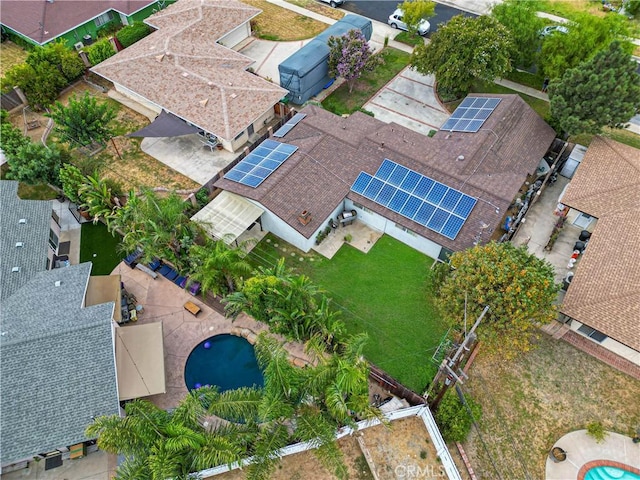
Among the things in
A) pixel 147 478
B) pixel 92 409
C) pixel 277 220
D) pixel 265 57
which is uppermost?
pixel 265 57

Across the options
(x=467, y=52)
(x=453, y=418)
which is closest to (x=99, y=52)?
(x=467, y=52)

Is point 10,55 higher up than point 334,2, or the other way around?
point 334,2

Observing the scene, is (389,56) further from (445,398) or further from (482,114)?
(445,398)

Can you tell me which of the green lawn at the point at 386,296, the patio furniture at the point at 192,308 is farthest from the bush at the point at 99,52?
the patio furniture at the point at 192,308

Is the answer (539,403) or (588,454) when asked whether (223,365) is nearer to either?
(539,403)

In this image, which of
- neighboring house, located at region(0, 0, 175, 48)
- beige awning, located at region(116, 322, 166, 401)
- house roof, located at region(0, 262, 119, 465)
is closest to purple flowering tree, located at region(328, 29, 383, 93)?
neighboring house, located at region(0, 0, 175, 48)

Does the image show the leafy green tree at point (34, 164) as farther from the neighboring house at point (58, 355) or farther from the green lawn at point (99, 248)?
the neighboring house at point (58, 355)

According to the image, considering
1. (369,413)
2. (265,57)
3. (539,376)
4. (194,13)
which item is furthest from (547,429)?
(194,13)

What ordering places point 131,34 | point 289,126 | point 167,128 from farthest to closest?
point 131,34 → point 167,128 → point 289,126
